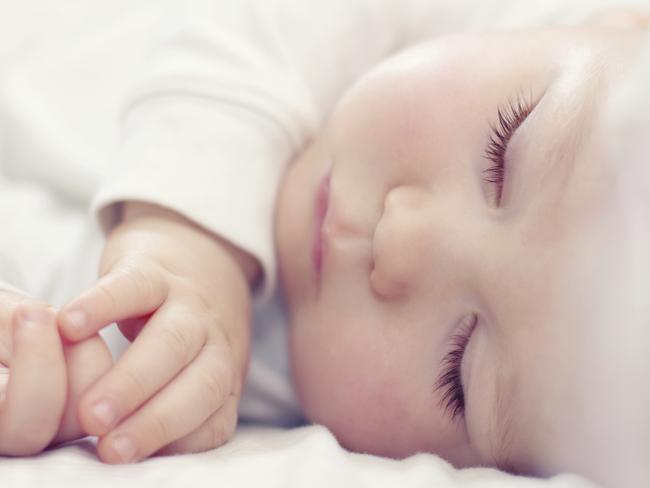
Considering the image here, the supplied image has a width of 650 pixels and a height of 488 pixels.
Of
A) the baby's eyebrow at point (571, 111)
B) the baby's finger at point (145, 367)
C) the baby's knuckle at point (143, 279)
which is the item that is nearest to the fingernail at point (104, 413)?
the baby's finger at point (145, 367)

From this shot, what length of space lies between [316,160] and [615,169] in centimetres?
39

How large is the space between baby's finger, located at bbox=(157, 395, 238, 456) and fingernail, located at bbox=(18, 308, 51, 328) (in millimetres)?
138

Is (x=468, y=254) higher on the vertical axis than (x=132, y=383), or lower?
higher

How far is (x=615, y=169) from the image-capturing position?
0.55m

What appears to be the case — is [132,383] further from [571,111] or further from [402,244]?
[571,111]

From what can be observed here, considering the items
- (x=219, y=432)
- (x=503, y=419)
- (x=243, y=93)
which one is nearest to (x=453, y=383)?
(x=503, y=419)

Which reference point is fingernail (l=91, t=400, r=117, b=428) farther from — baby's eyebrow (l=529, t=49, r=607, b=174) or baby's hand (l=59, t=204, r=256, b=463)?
baby's eyebrow (l=529, t=49, r=607, b=174)

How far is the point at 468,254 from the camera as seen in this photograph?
0.63m

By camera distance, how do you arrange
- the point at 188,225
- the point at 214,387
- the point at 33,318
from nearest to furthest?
the point at 33,318
the point at 214,387
the point at 188,225

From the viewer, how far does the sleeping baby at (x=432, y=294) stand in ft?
1.73

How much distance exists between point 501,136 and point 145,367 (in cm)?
35

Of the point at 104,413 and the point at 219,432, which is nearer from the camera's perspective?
the point at 104,413

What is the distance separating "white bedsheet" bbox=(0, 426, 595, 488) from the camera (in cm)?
47

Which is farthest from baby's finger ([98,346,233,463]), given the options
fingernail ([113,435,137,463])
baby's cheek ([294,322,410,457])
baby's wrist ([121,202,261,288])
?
baby's wrist ([121,202,261,288])
